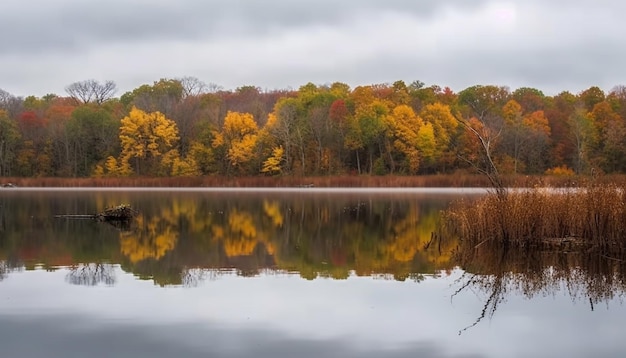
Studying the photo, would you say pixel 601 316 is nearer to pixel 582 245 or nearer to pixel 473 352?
pixel 473 352

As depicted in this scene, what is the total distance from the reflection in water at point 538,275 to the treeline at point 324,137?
45.1 m

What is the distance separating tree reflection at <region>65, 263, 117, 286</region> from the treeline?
4829 centimetres

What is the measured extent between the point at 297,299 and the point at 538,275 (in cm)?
460

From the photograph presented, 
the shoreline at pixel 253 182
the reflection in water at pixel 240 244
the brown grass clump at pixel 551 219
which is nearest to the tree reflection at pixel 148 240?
the reflection in water at pixel 240 244

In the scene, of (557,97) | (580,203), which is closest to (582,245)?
(580,203)

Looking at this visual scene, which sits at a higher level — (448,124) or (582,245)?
(448,124)

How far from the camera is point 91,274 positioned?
504 inches

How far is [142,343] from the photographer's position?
26.1 ft

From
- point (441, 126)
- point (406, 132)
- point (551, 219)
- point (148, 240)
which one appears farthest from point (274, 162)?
point (551, 219)

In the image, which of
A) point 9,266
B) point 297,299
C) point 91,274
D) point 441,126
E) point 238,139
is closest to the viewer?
point 297,299

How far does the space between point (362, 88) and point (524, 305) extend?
63.1m

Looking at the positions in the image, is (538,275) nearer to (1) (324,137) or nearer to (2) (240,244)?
(2) (240,244)

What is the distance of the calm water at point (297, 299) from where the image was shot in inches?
314

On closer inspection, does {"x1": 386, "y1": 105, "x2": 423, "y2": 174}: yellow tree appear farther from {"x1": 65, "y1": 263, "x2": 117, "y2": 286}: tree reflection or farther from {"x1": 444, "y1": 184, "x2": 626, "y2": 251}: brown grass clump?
{"x1": 65, "y1": 263, "x2": 117, "y2": 286}: tree reflection
